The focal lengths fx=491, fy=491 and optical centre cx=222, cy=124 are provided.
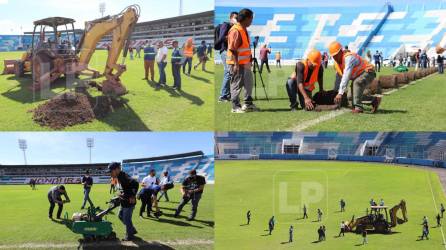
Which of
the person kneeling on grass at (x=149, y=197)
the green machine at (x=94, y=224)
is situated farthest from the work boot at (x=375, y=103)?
the green machine at (x=94, y=224)

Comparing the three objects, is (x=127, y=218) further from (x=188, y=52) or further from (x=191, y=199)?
(x=188, y=52)

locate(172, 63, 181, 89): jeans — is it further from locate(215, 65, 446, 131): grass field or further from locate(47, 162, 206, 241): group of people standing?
locate(47, 162, 206, 241): group of people standing

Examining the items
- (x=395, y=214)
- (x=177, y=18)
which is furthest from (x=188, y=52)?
(x=395, y=214)

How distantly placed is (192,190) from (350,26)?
2.62 m

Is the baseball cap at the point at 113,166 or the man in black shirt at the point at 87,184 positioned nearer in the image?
the baseball cap at the point at 113,166

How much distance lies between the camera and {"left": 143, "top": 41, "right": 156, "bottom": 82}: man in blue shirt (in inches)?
221

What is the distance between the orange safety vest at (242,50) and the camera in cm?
550

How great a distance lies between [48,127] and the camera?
5500 millimetres

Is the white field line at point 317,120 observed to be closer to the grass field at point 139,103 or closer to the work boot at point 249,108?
the work boot at point 249,108

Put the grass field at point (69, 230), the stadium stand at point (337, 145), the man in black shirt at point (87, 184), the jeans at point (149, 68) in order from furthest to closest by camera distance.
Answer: the jeans at point (149, 68) → the man in black shirt at point (87, 184) → the stadium stand at point (337, 145) → the grass field at point (69, 230)

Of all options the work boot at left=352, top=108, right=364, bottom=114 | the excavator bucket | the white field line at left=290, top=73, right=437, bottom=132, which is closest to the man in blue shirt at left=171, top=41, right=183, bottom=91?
the white field line at left=290, top=73, right=437, bottom=132

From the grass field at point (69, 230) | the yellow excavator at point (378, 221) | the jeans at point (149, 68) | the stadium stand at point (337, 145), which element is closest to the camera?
the yellow excavator at point (378, 221)

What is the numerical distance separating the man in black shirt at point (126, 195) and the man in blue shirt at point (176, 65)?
3.70ft

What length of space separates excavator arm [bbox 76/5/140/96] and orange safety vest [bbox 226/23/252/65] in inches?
44.2
